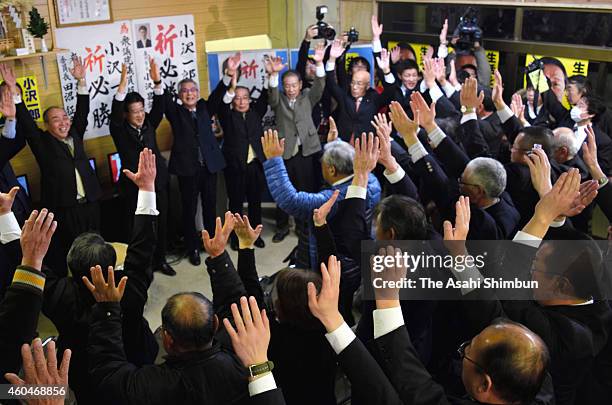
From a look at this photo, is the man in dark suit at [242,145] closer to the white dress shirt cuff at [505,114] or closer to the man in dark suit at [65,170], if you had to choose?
the man in dark suit at [65,170]

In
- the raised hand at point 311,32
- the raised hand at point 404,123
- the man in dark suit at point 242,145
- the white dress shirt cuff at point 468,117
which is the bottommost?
the man in dark suit at point 242,145

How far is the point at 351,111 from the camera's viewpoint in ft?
17.9

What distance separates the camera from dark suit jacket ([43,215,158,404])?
2.34 metres

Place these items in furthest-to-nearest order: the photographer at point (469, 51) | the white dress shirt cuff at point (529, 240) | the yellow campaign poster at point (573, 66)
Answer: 1. the photographer at point (469, 51)
2. the yellow campaign poster at point (573, 66)
3. the white dress shirt cuff at point (529, 240)

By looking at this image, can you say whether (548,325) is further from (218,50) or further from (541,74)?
(218,50)

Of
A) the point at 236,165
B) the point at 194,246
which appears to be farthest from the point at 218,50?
the point at 194,246

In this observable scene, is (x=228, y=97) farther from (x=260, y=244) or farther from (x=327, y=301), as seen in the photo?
(x=327, y=301)

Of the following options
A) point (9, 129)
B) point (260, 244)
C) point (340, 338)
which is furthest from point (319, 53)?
point (340, 338)

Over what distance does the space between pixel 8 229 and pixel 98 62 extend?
9.55ft

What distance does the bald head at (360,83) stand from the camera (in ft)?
17.8

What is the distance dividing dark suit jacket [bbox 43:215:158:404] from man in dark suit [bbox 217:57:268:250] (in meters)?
2.67

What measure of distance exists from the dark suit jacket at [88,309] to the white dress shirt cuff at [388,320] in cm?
109

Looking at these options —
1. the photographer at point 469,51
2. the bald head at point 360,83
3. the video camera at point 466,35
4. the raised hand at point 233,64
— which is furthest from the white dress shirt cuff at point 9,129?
the video camera at point 466,35

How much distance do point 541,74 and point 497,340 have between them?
379 centimetres
